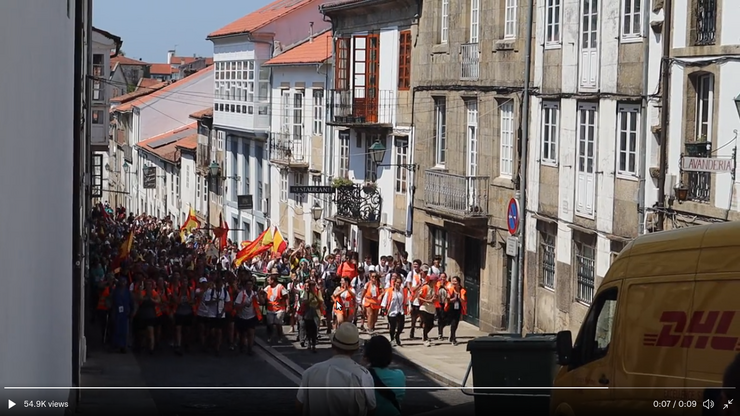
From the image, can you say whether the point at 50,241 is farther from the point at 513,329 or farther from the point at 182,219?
the point at 182,219

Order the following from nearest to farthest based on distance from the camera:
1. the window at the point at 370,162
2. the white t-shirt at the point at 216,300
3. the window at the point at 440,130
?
1. the white t-shirt at the point at 216,300
2. the window at the point at 440,130
3. the window at the point at 370,162

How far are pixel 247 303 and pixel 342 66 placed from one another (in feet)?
57.4

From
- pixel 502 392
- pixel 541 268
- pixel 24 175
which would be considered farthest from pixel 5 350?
pixel 541 268

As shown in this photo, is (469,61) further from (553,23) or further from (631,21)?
(631,21)

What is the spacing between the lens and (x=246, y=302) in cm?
2462

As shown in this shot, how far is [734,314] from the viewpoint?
8.19 m

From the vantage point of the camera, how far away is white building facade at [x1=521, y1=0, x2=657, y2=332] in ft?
77.9

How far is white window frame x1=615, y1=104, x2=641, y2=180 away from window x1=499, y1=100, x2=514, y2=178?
206 inches

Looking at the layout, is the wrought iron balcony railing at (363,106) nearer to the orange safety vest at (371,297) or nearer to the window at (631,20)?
the orange safety vest at (371,297)

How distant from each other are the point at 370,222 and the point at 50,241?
28.7m

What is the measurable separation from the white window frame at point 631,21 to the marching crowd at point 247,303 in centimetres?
617

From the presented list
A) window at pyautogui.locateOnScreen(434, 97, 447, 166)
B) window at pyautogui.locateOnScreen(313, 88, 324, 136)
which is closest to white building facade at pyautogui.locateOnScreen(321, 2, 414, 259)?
window at pyautogui.locateOnScreen(434, 97, 447, 166)

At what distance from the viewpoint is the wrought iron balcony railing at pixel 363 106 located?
3781 cm
